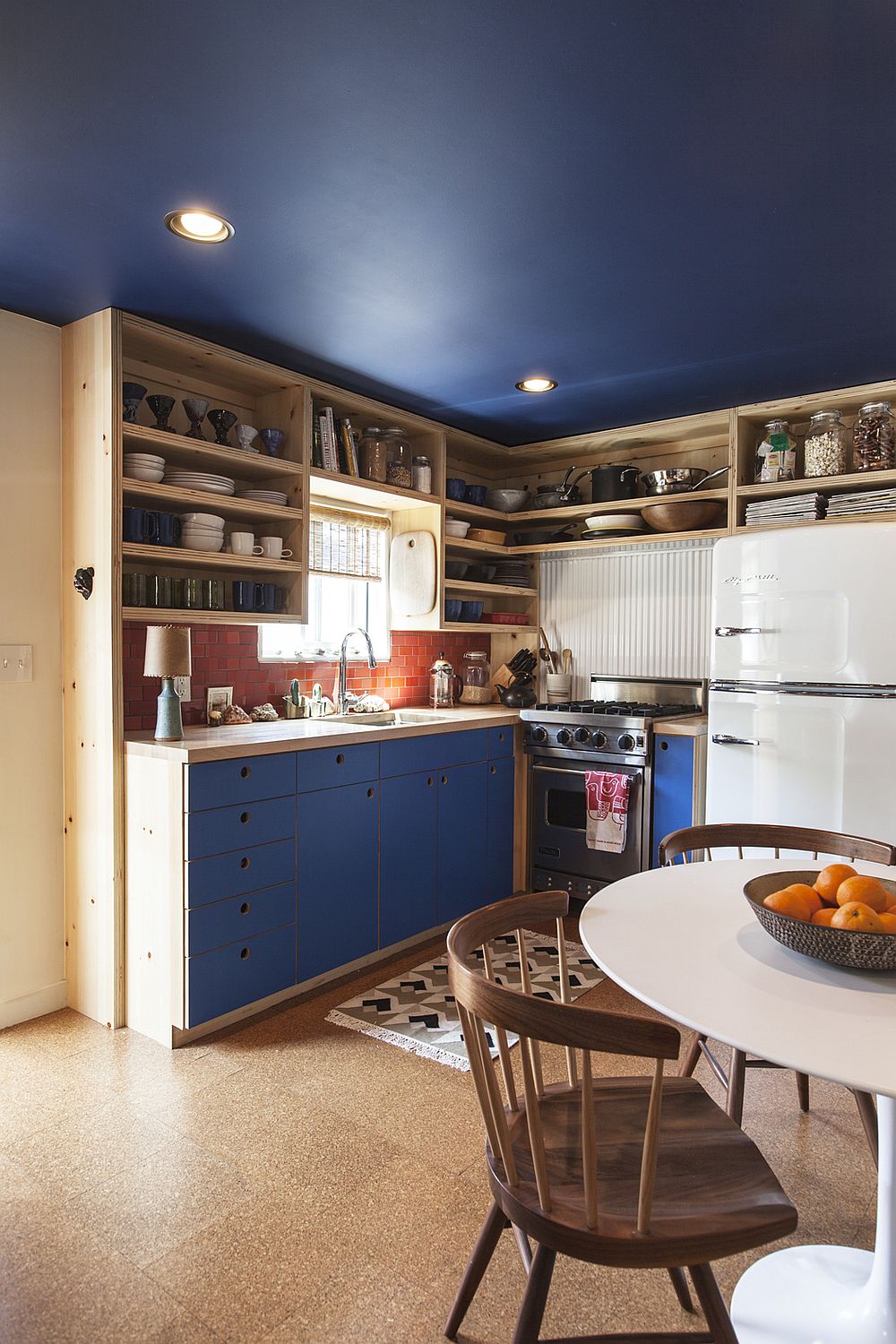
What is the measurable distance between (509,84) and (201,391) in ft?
6.74

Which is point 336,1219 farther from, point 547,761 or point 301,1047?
point 547,761

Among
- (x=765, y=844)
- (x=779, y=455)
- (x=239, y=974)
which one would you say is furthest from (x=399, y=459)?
(x=765, y=844)

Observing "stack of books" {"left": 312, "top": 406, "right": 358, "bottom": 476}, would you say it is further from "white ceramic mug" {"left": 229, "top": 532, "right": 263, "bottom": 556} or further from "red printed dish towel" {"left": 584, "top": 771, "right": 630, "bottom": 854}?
"red printed dish towel" {"left": 584, "top": 771, "right": 630, "bottom": 854}

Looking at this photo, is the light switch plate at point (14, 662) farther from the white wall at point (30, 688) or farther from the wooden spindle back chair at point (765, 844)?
the wooden spindle back chair at point (765, 844)

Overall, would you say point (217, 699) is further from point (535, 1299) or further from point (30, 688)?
point (535, 1299)

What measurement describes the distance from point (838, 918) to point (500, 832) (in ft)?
9.37

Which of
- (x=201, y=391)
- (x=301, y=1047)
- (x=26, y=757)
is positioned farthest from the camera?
(x=201, y=391)

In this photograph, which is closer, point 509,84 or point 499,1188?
point 499,1188

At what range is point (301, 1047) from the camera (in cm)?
278

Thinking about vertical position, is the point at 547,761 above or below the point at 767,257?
below

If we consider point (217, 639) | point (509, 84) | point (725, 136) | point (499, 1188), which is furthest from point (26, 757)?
point (725, 136)

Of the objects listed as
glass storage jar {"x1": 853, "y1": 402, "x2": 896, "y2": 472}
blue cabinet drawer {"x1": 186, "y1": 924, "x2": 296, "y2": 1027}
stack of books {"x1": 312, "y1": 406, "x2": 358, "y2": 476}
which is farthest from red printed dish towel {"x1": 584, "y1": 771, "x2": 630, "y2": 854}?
stack of books {"x1": 312, "y1": 406, "x2": 358, "y2": 476}

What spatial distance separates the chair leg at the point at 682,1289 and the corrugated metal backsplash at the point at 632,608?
3062 millimetres

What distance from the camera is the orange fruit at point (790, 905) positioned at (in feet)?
4.65
